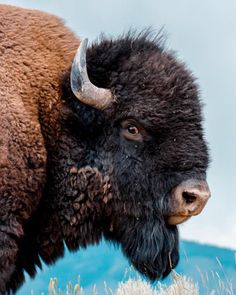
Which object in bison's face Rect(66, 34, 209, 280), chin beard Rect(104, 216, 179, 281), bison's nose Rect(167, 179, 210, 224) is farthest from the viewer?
chin beard Rect(104, 216, 179, 281)

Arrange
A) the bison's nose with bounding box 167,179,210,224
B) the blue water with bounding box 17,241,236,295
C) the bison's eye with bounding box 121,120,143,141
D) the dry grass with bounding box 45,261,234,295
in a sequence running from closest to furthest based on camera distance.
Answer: the bison's nose with bounding box 167,179,210,224, the bison's eye with bounding box 121,120,143,141, the dry grass with bounding box 45,261,234,295, the blue water with bounding box 17,241,236,295

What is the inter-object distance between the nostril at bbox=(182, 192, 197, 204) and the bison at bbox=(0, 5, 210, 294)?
0.01m

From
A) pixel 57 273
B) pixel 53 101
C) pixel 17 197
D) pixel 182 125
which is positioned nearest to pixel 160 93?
pixel 182 125

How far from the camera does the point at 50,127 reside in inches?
249

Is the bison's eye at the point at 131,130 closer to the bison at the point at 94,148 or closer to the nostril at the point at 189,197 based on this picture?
the bison at the point at 94,148

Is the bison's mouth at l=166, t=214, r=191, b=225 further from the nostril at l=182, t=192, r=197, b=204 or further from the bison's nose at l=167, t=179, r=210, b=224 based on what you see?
the nostril at l=182, t=192, r=197, b=204

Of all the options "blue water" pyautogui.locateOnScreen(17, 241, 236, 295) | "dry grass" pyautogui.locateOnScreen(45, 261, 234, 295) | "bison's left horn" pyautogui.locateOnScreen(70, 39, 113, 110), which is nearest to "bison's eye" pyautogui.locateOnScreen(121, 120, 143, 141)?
"bison's left horn" pyautogui.locateOnScreen(70, 39, 113, 110)

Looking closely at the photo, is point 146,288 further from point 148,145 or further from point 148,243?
point 148,145

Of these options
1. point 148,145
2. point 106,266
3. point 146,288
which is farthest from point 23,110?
point 106,266

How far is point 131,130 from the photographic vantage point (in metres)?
6.30

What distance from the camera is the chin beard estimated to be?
6.44 m

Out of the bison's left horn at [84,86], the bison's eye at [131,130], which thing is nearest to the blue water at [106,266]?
the bison's eye at [131,130]

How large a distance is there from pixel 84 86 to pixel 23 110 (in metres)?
0.43

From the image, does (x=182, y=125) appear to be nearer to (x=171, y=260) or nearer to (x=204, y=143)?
(x=204, y=143)
